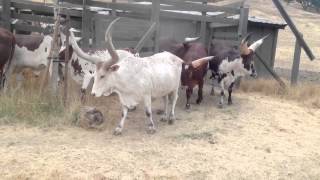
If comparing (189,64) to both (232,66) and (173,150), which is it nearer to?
(232,66)

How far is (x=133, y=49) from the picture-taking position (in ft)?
36.8

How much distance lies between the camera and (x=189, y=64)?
418 inches

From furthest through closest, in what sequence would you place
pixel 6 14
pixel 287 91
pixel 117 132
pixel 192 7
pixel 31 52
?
pixel 287 91 < pixel 192 7 < pixel 6 14 < pixel 31 52 < pixel 117 132

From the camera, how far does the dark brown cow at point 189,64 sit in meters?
11.0

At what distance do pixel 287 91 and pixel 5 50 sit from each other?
24.4 ft

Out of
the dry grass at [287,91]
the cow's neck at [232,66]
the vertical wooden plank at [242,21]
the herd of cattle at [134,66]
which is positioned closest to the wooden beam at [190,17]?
the vertical wooden plank at [242,21]

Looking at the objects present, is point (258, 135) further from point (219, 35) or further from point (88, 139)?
point (219, 35)

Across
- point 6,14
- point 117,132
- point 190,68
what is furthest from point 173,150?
point 6,14

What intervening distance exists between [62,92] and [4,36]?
1742 mm

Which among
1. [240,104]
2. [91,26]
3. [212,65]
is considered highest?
[91,26]

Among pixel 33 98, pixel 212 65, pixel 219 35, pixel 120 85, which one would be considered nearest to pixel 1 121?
pixel 33 98

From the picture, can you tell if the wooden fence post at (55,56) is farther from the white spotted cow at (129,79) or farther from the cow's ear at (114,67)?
the cow's ear at (114,67)

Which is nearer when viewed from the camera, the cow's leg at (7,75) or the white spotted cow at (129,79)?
the white spotted cow at (129,79)

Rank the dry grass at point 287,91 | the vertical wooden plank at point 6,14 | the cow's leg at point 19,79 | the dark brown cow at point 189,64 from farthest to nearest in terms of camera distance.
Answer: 1. the dry grass at point 287,91
2. the vertical wooden plank at point 6,14
3. the dark brown cow at point 189,64
4. the cow's leg at point 19,79
